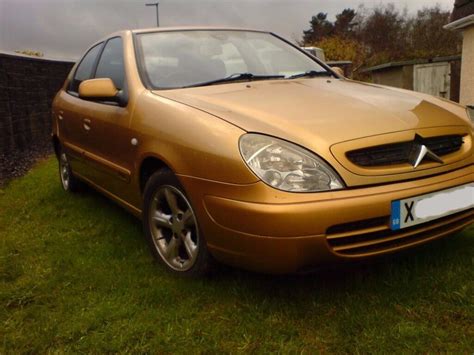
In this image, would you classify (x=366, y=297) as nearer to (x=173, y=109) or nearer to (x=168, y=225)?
(x=168, y=225)

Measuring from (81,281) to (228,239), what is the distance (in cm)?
109

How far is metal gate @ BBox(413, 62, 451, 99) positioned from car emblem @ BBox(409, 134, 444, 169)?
11.5m

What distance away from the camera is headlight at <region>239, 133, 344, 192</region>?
2172 millimetres

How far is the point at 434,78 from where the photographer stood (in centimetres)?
1324

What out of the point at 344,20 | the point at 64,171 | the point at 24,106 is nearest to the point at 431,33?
the point at 344,20

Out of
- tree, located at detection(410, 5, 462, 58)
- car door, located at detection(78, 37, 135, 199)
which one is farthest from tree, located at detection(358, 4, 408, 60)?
car door, located at detection(78, 37, 135, 199)

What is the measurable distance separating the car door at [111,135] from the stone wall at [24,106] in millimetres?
2727

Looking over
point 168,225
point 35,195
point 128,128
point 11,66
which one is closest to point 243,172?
point 168,225

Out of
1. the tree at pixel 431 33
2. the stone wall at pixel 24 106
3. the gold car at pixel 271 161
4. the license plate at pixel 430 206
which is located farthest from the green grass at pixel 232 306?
the tree at pixel 431 33

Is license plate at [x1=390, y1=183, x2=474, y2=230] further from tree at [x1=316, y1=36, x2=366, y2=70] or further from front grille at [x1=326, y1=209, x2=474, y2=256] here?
tree at [x1=316, y1=36, x2=366, y2=70]

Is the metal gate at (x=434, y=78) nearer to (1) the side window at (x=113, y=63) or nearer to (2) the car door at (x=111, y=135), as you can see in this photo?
(1) the side window at (x=113, y=63)

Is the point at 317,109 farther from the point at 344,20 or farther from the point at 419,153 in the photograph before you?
the point at 344,20

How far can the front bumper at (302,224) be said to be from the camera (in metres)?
2.11

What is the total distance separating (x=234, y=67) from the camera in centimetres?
339
